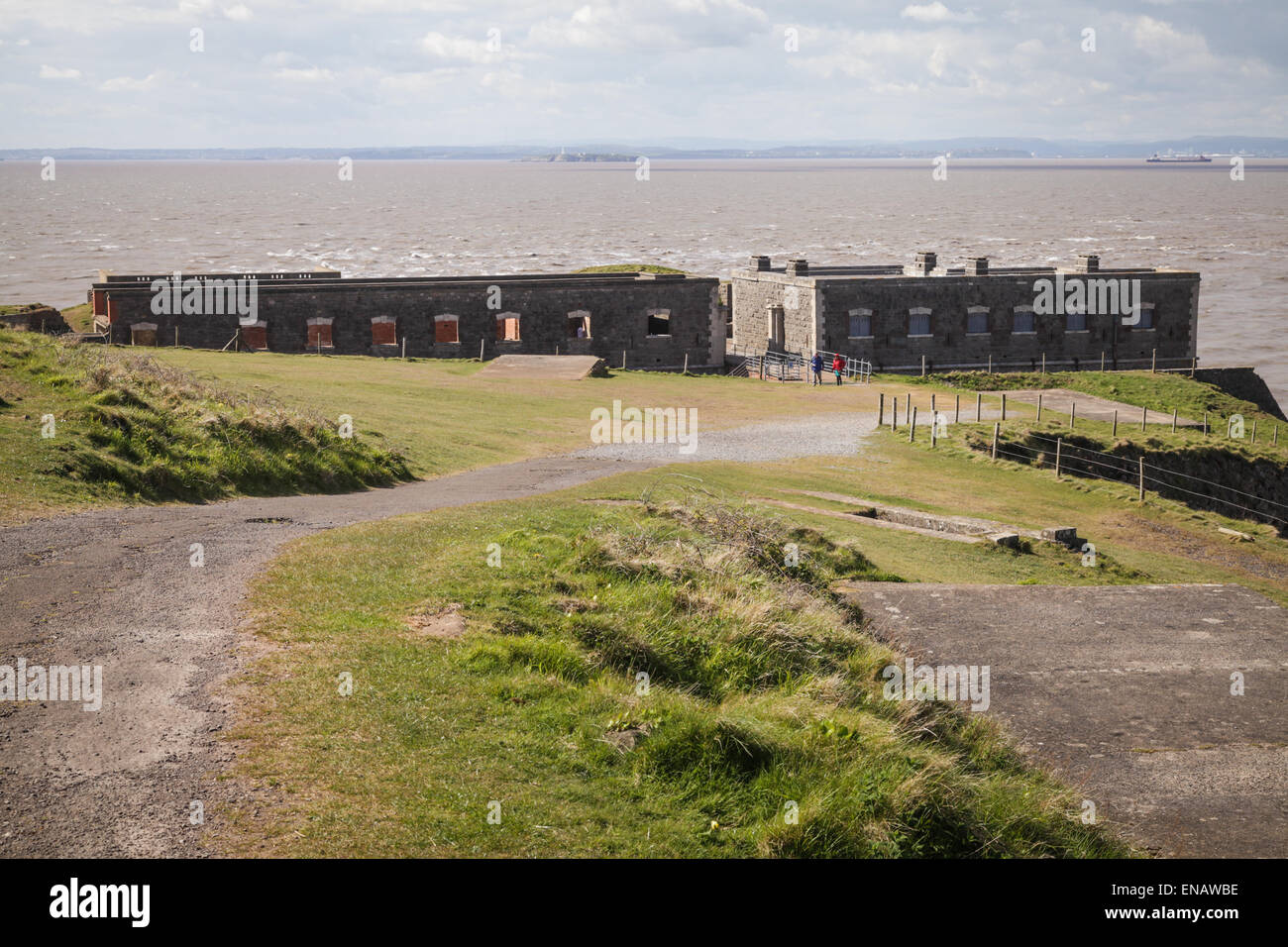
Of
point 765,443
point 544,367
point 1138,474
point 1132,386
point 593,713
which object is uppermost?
point 544,367

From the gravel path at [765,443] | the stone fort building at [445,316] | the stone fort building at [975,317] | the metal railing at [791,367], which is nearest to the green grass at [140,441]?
the gravel path at [765,443]

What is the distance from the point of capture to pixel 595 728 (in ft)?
31.3

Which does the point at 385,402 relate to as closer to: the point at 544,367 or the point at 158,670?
the point at 544,367

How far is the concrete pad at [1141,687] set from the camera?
1057 centimetres

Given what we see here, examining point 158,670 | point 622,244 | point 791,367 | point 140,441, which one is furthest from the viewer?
point 622,244

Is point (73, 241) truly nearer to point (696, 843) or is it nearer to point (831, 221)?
point (831, 221)

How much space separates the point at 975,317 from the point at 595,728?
152 feet

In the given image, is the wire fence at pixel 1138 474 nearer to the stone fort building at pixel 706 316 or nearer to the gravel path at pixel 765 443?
the gravel path at pixel 765 443

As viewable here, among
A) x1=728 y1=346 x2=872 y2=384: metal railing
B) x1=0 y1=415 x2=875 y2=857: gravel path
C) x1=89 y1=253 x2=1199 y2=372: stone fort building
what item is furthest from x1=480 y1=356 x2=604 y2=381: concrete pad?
x1=0 y1=415 x2=875 y2=857: gravel path

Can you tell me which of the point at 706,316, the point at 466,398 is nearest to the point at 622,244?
the point at 706,316

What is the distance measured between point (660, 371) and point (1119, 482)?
23.0 metres

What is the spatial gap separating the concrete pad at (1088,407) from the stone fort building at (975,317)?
19.5ft

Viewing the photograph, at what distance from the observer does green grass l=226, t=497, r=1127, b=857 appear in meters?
8.13

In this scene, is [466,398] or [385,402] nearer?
[385,402]
